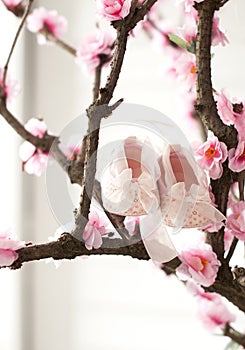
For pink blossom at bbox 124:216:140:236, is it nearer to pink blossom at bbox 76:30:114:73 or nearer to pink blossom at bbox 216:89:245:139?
pink blossom at bbox 216:89:245:139

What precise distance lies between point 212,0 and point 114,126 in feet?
0.60

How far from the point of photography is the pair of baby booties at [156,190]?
77 centimetres

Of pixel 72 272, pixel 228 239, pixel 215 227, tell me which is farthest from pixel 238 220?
pixel 72 272

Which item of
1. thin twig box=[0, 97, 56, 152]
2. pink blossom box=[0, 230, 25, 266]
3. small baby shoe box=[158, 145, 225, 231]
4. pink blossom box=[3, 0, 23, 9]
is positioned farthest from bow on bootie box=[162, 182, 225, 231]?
pink blossom box=[3, 0, 23, 9]

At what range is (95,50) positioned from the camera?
110 cm

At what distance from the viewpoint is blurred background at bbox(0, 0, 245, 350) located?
1710mm

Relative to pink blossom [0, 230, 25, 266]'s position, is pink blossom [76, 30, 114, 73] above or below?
above

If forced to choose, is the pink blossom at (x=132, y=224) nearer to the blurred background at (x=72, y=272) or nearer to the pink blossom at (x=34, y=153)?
the pink blossom at (x=34, y=153)

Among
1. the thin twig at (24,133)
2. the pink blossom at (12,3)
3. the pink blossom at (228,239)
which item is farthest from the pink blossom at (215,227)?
the pink blossom at (12,3)

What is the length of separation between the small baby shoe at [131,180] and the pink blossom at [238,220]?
0.13 m

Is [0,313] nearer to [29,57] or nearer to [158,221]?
[29,57]

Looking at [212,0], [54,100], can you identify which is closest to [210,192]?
[212,0]

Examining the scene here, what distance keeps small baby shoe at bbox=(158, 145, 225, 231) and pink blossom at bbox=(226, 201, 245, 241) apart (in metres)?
0.06

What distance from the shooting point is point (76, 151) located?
37.5 inches
